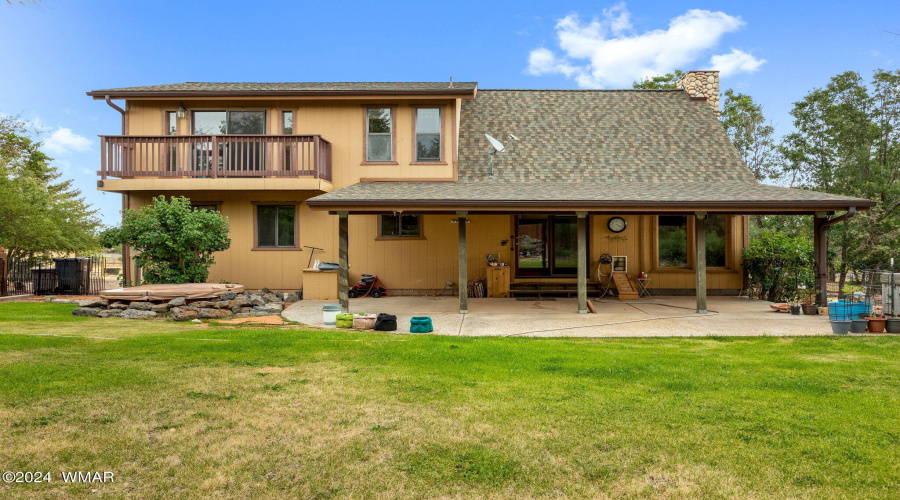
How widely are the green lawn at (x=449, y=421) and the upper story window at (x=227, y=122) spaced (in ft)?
25.8

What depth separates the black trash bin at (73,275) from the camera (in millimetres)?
14273

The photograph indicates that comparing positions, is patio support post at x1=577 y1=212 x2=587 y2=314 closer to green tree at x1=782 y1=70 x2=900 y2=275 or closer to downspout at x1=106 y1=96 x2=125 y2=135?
downspout at x1=106 y1=96 x2=125 y2=135

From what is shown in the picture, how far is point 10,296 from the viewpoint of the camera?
13742 millimetres

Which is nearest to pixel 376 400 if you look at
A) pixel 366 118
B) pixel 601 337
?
pixel 601 337

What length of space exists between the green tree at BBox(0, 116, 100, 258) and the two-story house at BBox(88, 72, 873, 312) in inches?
160

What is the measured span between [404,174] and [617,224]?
565 centimetres

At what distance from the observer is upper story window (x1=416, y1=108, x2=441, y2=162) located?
13.5m

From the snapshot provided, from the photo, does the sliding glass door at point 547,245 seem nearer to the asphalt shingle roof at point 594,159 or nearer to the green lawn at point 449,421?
the asphalt shingle roof at point 594,159

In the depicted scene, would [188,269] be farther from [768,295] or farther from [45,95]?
[45,95]

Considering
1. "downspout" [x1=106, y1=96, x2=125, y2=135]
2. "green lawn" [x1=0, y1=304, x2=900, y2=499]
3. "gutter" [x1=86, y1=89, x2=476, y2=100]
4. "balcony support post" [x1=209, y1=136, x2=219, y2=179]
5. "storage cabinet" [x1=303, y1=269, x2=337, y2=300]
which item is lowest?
"green lawn" [x1=0, y1=304, x2=900, y2=499]

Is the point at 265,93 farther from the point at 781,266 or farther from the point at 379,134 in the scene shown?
the point at 781,266

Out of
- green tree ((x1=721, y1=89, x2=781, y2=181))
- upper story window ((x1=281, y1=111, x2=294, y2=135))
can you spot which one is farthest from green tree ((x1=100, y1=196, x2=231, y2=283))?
green tree ((x1=721, y1=89, x2=781, y2=181))

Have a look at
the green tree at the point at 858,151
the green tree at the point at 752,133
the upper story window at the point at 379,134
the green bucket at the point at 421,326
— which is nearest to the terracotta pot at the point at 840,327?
the green bucket at the point at 421,326

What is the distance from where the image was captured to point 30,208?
49.5 feet
